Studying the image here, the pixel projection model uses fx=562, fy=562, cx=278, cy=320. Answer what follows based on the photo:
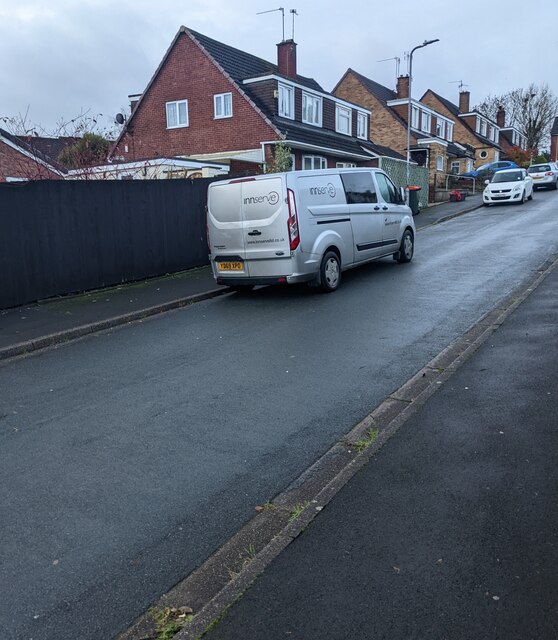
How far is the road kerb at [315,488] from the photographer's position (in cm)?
259

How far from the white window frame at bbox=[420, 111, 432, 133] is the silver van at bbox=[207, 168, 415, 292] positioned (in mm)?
40020

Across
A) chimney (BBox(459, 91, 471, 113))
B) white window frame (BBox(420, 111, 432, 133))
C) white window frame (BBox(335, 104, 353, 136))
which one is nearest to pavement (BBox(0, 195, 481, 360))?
white window frame (BBox(335, 104, 353, 136))

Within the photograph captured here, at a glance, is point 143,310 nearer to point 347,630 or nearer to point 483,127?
point 347,630

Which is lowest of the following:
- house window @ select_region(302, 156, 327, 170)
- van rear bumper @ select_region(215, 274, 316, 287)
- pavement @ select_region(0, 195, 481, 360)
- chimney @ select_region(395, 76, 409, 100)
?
pavement @ select_region(0, 195, 481, 360)

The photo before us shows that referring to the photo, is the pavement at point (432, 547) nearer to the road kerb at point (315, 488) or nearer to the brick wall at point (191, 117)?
the road kerb at point (315, 488)

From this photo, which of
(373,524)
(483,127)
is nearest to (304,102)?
(373,524)

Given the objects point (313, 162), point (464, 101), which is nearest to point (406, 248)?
point (313, 162)

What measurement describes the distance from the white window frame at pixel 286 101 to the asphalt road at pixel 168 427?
19.6 meters

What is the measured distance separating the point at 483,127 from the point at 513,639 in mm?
68802

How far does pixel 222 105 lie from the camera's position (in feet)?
88.1

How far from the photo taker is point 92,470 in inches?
159

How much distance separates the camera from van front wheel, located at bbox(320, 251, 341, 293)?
10086 millimetres

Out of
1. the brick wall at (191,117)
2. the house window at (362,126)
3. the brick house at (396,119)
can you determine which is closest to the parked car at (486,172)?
the brick house at (396,119)

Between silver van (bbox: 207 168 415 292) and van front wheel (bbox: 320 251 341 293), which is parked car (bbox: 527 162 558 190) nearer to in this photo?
silver van (bbox: 207 168 415 292)
